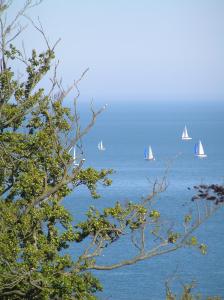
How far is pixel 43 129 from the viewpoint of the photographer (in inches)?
512

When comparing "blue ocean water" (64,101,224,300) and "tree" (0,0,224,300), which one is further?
"blue ocean water" (64,101,224,300)

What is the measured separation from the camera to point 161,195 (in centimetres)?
5512

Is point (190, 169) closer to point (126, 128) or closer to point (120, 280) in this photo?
point (120, 280)

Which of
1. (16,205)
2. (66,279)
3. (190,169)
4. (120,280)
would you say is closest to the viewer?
(66,279)

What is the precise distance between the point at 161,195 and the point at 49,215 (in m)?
43.4

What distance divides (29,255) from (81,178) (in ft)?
5.62

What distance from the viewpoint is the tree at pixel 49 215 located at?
11.5 meters

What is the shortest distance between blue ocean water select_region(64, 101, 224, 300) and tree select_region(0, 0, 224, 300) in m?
0.96

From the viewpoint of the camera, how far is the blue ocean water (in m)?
31.8

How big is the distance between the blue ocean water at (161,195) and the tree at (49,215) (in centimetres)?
96

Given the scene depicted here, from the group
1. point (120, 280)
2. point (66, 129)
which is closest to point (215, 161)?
point (120, 280)

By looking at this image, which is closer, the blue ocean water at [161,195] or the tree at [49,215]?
the tree at [49,215]

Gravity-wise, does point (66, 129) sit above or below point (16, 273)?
above

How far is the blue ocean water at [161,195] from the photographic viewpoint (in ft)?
104
